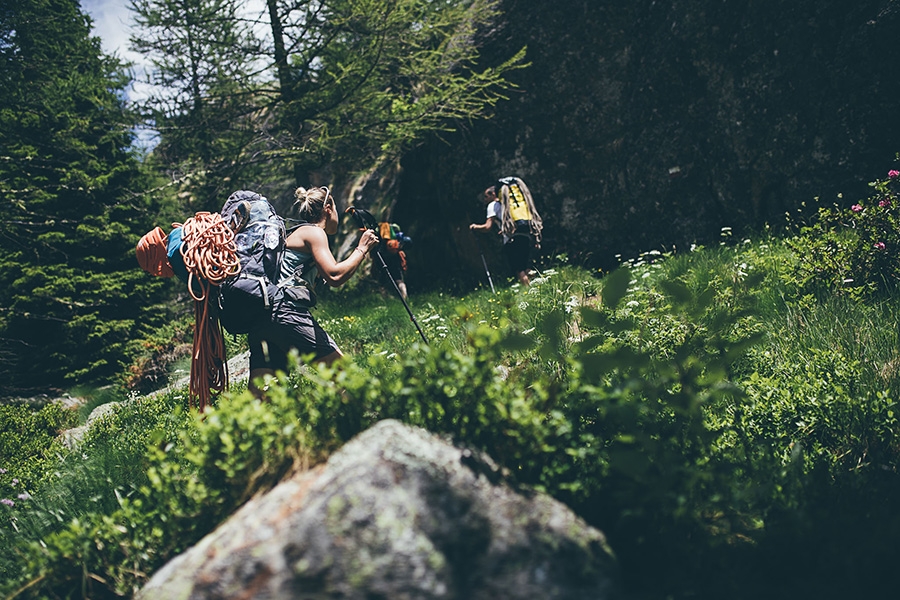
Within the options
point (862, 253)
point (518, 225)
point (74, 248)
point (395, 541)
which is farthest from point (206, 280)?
point (74, 248)

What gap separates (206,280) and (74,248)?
32.8 ft

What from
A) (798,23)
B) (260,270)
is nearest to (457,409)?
(260,270)

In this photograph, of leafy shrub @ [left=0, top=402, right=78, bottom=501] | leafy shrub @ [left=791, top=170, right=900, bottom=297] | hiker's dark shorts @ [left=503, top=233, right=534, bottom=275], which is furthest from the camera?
hiker's dark shorts @ [left=503, top=233, right=534, bottom=275]

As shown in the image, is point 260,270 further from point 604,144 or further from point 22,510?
point 604,144

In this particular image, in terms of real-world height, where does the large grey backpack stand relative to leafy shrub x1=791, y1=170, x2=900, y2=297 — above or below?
above

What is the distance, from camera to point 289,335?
378cm

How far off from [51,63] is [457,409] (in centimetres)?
931

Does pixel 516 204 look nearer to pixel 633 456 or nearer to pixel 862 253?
A: pixel 862 253

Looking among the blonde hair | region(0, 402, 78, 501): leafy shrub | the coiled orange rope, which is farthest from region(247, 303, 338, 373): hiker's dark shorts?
region(0, 402, 78, 501): leafy shrub

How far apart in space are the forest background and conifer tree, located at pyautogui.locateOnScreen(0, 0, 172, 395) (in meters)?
0.05

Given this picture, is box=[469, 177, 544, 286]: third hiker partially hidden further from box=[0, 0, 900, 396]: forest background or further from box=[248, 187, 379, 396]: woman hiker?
box=[248, 187, 379, 396]: woman hiker

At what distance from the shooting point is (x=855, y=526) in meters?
2.07

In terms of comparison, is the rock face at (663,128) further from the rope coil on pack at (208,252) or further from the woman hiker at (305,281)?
the rope coil on pack at (208,252)

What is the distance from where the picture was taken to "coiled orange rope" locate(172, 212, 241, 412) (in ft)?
11.8
